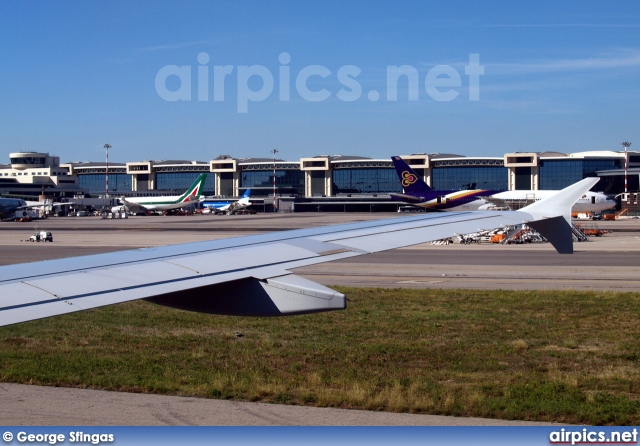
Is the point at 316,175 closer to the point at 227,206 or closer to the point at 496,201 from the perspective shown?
the point at 227,206

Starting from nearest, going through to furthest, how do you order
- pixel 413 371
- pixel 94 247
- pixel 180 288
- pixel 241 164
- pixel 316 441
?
1. pixel 180 288
2. pixel 316 441
3. pixel 413 371
4. pixel 94 247
5. pixel 241 164

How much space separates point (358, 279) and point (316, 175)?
403 ft

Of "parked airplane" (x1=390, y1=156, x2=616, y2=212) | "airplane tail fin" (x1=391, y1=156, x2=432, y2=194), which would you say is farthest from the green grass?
"airplane tail fin" (x1=391, y1=156, x2=432, y2=194)

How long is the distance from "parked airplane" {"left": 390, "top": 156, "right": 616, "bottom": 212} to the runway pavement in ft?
27.6

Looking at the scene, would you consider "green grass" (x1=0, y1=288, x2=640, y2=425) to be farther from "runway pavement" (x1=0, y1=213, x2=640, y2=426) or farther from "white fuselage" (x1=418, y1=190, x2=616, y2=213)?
"white fuselage" (x1=418, y1=190, x2=616, y2=213)

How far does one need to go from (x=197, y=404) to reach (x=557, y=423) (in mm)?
4209

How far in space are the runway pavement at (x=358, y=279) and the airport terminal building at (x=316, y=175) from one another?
6902cm

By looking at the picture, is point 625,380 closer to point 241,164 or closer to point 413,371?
point 413,371

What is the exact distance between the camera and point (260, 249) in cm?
711

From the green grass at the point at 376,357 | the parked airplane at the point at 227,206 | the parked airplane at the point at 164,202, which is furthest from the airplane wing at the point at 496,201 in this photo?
the parked airplane at the point at 227,206

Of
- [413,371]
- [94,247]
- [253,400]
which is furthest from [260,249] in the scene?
[94,247]

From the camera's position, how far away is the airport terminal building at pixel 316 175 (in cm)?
12481

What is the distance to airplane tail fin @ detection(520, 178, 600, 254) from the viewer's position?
8.27 metres

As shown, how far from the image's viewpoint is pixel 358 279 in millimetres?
24906
